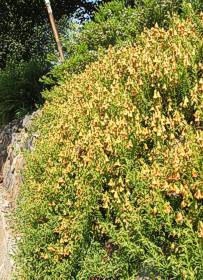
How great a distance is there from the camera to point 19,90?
43.0ft

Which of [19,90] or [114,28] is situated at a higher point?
[114,28]

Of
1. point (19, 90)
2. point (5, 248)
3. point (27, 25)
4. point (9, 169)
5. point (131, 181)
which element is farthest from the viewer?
point (27, 25)

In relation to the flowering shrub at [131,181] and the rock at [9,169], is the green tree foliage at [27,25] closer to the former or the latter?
the rock at [9,169]

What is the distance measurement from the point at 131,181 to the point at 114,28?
5.95 meters

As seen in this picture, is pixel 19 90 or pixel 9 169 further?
pixel 19 90

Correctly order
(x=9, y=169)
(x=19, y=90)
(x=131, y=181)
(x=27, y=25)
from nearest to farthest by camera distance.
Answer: (x=131, y=181), (x=9, y=169), (x=19, y=90), (x=27, y=25)

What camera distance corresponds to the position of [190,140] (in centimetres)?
321

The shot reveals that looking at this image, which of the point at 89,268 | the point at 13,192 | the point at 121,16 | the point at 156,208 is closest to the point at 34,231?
the point at 89,268

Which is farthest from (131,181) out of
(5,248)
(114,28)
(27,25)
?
(27,25)

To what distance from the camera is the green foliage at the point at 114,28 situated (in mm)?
8180

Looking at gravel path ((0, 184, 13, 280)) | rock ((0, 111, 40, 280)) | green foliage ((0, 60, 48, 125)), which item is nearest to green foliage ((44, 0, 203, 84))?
rock ((0, 111, 40, 280))

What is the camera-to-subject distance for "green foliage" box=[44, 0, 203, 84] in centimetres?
818

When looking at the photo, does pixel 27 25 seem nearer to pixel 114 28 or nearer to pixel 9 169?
pixel 9 169

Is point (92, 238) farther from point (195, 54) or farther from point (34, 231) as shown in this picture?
point (195, 54)
